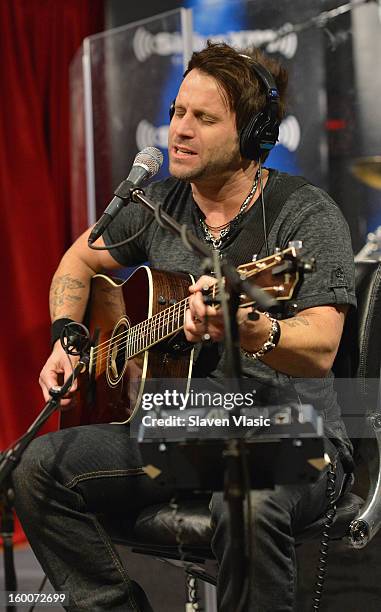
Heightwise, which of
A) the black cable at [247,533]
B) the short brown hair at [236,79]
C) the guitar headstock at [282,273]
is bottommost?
the black cable at [247,533]

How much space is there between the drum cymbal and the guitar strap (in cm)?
126

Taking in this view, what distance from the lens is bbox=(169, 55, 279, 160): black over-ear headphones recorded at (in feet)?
7.71

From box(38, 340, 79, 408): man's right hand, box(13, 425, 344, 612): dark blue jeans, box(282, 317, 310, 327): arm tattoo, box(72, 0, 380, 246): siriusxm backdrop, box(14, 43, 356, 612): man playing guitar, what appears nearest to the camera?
box(14, 43, 356, 612): man playing guitar

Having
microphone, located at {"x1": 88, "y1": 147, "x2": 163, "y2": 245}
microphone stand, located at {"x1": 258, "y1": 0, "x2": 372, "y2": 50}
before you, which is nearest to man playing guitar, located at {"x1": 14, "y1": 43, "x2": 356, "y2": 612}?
microphone, located at {"x1": 88, "y1": 147, "x2": 163, "y2": 245}

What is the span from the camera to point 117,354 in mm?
2428

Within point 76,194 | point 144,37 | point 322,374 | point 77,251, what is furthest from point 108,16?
point 322,374

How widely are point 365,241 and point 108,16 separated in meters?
2.02

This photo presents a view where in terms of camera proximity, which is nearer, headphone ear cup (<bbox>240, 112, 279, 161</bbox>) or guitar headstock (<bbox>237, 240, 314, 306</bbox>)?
guitar headstock (<bbox>237, 240, 314, 306</bbox>)

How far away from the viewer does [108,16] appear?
482 cm

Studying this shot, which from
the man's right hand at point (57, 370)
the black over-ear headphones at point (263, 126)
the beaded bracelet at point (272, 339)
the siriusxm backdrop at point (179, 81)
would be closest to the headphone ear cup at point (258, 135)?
the black over-ear headphones at point (263, 126)

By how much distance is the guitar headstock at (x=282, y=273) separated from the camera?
5.58ft

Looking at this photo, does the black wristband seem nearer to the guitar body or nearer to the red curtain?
the guitar body

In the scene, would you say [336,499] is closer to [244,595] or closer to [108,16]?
[244,595]

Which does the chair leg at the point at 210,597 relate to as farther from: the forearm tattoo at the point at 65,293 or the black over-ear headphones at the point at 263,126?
the black over-ear headphones at the point at 263,126
